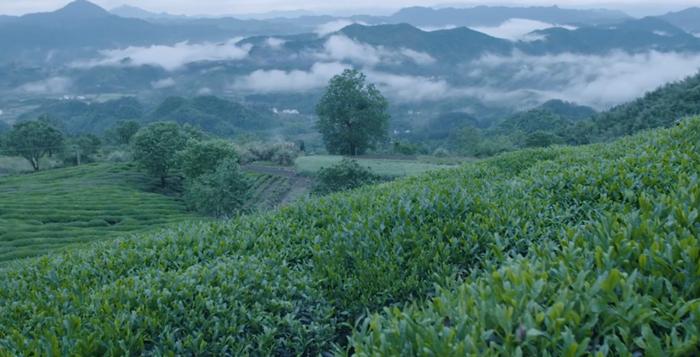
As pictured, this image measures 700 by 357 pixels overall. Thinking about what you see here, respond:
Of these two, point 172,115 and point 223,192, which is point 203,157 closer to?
point 223,192

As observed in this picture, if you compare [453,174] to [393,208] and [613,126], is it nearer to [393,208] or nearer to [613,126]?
[393,208]

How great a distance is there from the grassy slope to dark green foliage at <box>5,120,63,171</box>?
50.0 ft

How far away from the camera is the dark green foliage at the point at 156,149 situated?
132ft

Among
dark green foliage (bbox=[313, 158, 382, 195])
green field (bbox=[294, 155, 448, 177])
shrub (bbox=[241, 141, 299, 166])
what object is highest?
dark green foliage (bbox=[313, 158, 382, 195])

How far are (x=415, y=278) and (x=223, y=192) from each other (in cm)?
2423

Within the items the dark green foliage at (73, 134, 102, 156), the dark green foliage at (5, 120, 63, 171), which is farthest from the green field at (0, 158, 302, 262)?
the dark green foliage at (73, 134, 102, 156)

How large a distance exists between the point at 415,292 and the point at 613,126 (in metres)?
56.9

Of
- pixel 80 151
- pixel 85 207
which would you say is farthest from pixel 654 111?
pixel 80 151

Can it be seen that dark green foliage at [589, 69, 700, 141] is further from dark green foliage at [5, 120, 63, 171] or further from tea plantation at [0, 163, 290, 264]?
dark green foliage at [5, 120, 63, 171]

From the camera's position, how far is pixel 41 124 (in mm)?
58125

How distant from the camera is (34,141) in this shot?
184ft

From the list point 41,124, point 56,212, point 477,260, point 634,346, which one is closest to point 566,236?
point 477,260

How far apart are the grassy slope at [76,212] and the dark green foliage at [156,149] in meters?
1.65

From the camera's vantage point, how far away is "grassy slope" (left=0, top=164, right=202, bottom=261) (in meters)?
21.8
